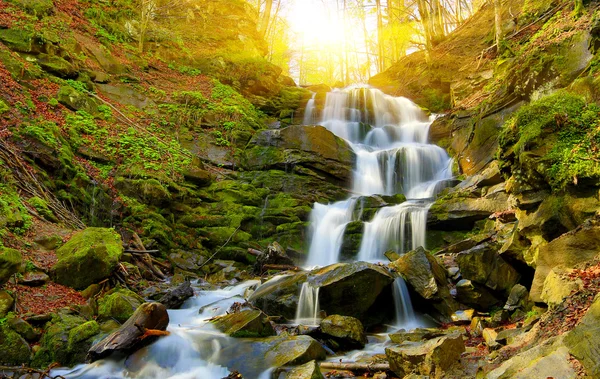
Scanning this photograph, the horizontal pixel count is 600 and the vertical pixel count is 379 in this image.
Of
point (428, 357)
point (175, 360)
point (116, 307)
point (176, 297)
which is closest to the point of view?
point (428, 357)

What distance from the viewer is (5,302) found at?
5.48 metres

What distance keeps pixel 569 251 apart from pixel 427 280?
10.6ft

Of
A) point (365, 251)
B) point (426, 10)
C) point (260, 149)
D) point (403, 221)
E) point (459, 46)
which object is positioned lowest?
point (365, 251)

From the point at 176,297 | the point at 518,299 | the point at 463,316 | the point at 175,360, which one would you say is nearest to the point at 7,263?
the point at 175,360

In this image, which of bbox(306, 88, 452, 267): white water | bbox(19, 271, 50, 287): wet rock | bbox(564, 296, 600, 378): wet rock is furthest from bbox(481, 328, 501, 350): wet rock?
bbox(19, 271, 50, 287): wet rock

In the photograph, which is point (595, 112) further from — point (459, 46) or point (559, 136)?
point (459, 46)

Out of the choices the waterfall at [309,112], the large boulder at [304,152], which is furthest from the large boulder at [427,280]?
the waterfall at [309,112]

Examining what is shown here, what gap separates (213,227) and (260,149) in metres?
5.20

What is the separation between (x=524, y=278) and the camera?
7.09 meters

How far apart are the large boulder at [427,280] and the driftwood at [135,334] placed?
191 inches

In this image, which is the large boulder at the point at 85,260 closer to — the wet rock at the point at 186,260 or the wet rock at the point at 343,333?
the wet rock at the point at 186,260

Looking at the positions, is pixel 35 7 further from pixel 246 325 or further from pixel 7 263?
pixel 246 325

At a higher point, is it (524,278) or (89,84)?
(89,84)

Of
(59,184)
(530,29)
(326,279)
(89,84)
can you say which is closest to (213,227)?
(59,184)
